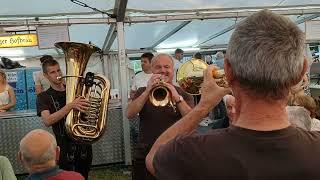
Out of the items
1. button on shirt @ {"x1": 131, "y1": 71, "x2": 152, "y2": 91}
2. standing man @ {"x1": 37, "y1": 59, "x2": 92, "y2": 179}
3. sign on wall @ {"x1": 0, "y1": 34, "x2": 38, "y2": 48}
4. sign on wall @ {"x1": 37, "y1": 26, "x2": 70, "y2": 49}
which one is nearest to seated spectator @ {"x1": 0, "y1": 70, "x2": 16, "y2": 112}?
sign on wall @ {"x1": 0, "y1": 34, "x2": 38, "y2": 48}

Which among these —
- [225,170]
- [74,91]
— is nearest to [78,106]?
[74,91]

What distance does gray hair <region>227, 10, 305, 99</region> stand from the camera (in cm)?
111

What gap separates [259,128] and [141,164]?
9.43 feet

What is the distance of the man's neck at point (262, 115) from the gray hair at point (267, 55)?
3 cm

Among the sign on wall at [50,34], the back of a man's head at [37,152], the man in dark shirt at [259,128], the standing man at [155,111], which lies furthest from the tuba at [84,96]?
the man in dark shirt at [259,128]

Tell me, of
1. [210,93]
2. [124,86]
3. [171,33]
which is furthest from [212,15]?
[210,93]

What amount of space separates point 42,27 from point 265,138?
5.13 metres

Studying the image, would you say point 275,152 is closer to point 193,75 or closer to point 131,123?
point 193,75

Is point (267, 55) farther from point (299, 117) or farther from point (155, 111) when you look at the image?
point (155, 111)

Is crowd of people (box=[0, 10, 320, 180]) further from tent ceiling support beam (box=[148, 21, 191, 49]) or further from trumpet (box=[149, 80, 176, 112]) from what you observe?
tent ceiling support beam (box=[148, 21, 191, 49])

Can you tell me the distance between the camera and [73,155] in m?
4.13

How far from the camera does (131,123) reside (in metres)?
6.50

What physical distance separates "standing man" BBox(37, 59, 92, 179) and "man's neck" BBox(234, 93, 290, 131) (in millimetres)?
2920

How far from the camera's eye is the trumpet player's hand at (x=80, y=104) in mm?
3910
